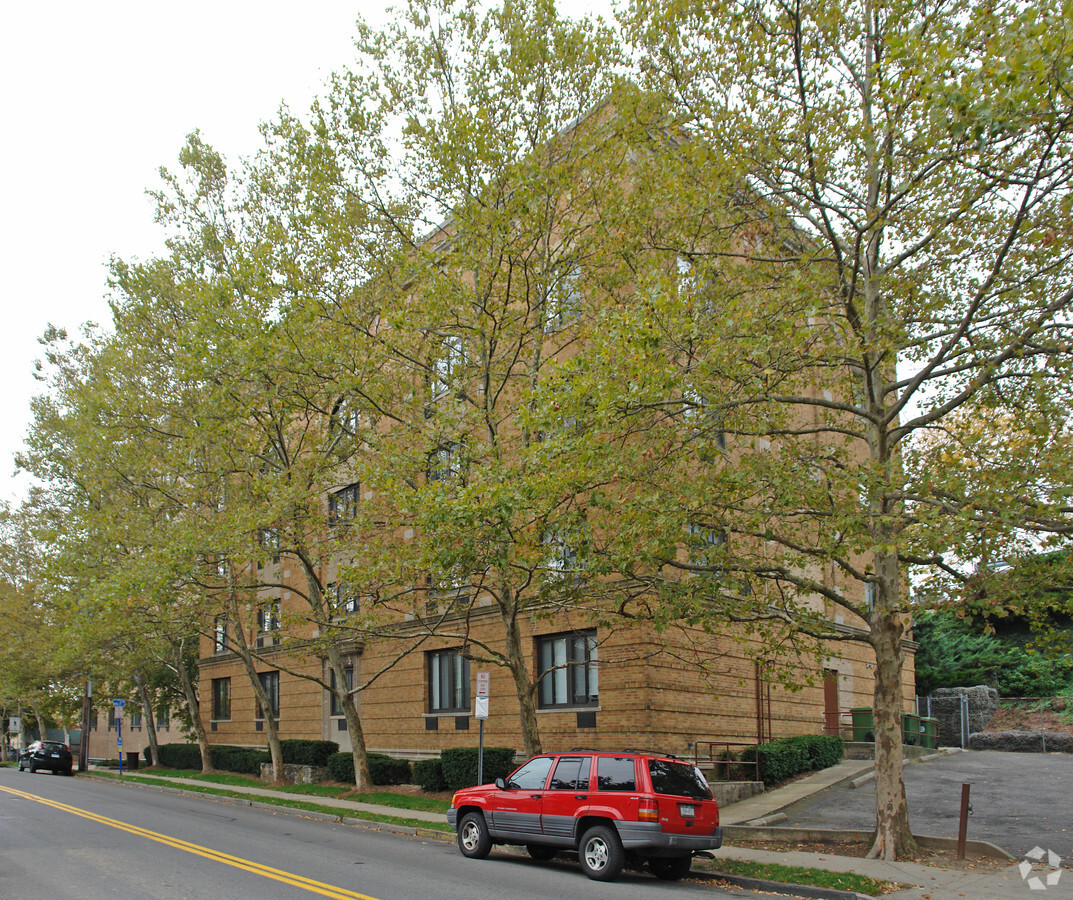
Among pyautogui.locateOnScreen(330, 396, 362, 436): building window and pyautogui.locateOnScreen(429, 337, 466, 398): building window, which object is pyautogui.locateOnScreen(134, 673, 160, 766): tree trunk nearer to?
pyautogui.locateOnScreen(330, 396, 362, 436): building window

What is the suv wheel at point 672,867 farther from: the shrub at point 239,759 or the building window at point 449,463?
the shrub at point 239,759

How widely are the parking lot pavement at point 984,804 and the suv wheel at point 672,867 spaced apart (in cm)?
483

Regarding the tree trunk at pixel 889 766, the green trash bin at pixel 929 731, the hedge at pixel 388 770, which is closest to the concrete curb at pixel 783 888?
the tree trunk at pixel 889 766

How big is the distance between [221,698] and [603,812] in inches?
1371

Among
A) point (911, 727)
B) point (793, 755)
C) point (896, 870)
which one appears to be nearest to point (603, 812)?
point (896, 870)

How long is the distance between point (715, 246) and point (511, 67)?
19.1ft

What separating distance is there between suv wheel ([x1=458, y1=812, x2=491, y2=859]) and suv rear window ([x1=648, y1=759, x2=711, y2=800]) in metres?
3.26

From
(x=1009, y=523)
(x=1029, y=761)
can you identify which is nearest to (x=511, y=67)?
(x=1009, y=523)

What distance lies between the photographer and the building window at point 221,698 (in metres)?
41.4

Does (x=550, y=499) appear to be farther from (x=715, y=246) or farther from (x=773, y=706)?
(x=773, y=706)

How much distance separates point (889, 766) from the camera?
504 inches

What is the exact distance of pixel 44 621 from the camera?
4156 cm

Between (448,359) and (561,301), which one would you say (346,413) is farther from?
(561,301)

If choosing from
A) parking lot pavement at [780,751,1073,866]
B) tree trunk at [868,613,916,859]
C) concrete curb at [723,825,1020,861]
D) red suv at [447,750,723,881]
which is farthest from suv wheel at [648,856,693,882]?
parking lot pavement at [780,751,1073,866]
